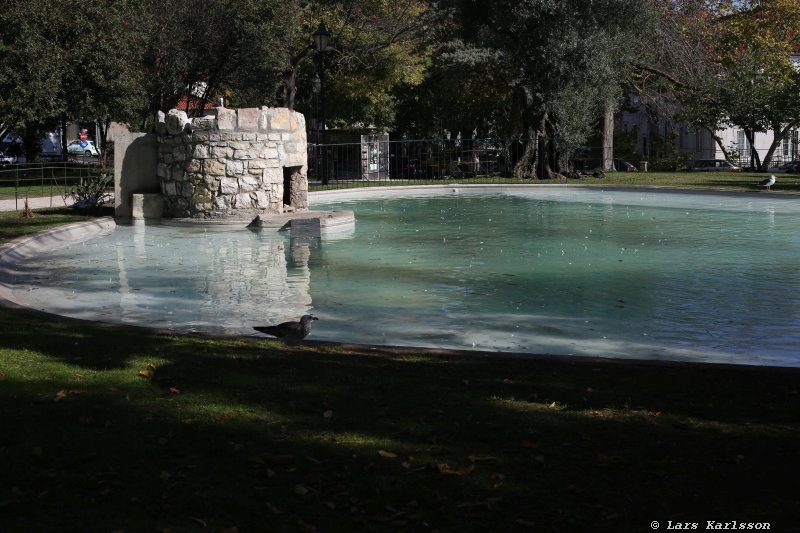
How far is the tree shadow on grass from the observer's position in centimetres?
445

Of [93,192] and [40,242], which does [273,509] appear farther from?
[93,192]

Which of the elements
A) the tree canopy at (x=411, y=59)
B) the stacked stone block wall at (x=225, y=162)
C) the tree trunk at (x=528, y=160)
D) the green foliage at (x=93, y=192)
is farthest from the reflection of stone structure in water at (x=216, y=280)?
the tree trunk at (x=528, y=160)

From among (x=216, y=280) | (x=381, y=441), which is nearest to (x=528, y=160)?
(x=216, y=280)

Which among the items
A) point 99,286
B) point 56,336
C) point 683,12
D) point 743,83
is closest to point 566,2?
point 683,12

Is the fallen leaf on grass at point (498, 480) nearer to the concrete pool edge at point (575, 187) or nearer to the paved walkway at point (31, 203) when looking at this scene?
the paved walkway at point (31, 203)

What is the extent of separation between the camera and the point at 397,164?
40.2 meters

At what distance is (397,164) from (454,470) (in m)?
35.6

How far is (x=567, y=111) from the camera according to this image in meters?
33.9

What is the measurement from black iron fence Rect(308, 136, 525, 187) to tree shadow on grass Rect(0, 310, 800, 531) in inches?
1036

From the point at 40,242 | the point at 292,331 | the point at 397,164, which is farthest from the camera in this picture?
the point at 397,164

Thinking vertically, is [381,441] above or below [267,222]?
below

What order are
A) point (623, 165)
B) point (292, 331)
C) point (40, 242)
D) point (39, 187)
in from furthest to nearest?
1. point (623, 165)
2. point (39, 187)
3. point (40, 242)
4. point (292, 331)

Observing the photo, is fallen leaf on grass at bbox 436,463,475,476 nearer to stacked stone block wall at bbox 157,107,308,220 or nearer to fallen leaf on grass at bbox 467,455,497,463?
fallen leaf on grass at bbox 467,455,497,463

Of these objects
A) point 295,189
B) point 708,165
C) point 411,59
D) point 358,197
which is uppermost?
point 411,59
